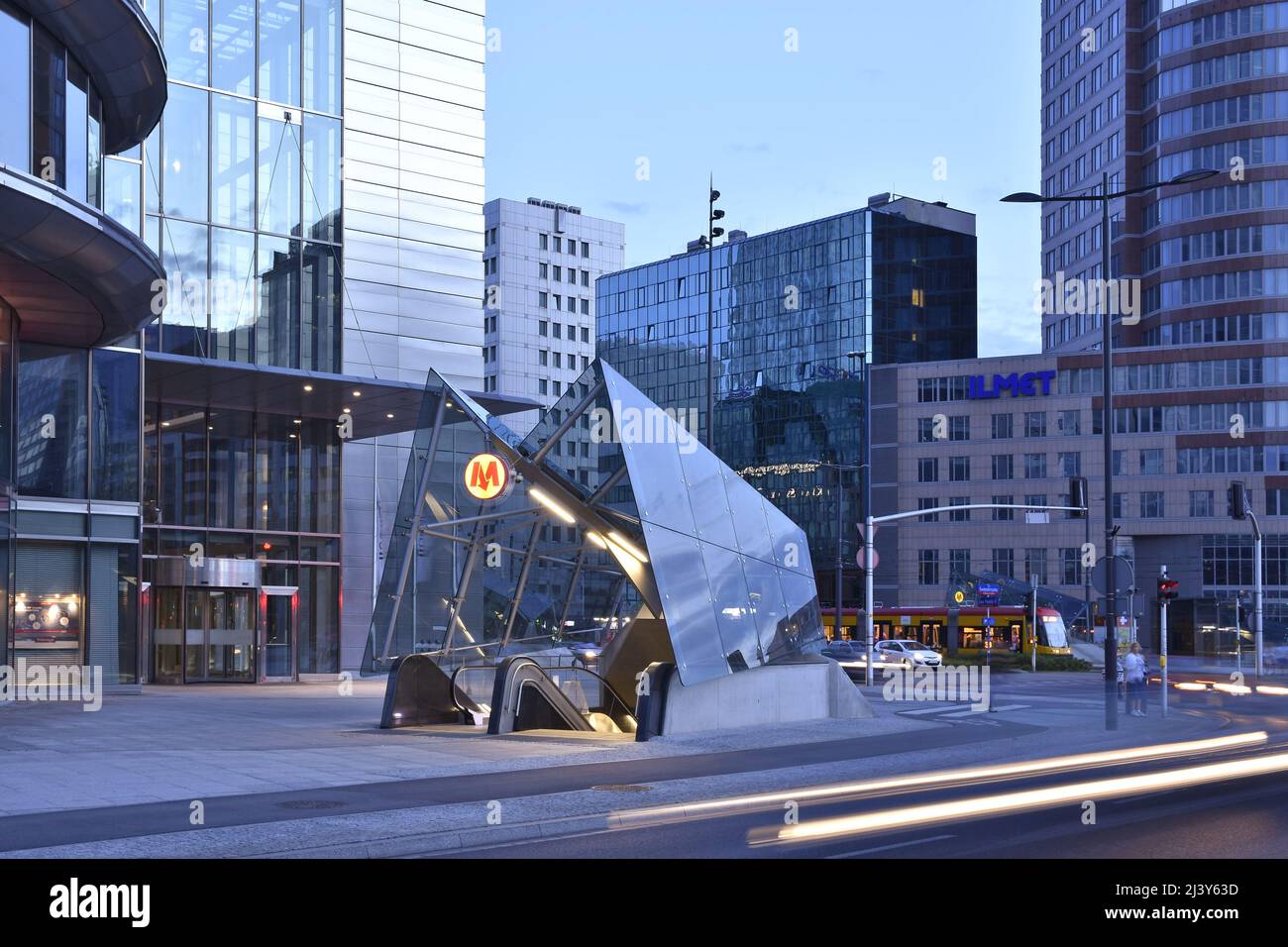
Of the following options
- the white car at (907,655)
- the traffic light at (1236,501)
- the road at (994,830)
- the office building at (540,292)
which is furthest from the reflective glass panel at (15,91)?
the office building at (540,292)

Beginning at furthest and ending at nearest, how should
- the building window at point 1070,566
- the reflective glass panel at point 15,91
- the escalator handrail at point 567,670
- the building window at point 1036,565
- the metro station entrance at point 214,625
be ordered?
the building window at point 1036,565
the building window at point 1070,566
the metro station entrance at point 214,625
the escalator handrail at point 567,670
the reflective glass panel at point 15,91

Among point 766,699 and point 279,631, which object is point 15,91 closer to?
point 766,699

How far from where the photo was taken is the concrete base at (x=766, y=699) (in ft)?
83.1

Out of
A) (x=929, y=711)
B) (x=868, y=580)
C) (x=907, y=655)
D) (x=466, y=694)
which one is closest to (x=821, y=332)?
(x=907, y=655)

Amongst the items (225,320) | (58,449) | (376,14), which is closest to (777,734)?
(58,449)

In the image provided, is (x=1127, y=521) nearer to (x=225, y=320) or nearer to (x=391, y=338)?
(x=391, y=338)

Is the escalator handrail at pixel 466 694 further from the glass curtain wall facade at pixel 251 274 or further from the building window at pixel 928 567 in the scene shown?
the building window at pixel 928 567

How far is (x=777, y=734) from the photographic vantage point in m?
25.5

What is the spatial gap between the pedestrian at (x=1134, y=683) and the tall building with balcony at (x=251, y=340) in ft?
69.0

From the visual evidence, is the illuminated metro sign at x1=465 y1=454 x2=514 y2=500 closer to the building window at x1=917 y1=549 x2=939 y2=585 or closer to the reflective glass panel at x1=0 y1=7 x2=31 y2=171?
the reflective glass panel at x1=0 y1=7 x2=31 y2=171

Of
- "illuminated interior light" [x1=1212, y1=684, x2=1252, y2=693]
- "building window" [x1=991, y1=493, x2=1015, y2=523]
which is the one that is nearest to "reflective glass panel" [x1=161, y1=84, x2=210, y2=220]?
"illuminated interior light" [x1=1212, y1=684, x2=1252, y2=693]

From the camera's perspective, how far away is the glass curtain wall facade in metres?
43.6
